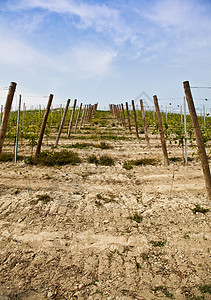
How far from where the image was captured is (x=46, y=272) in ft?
7.85

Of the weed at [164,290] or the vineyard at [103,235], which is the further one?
the vineyard at [103,235]

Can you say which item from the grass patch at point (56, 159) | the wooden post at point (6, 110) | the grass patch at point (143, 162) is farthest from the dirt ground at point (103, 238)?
the grass patch at point (143, 162)

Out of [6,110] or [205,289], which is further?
[6,110]

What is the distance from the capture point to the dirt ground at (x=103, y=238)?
2219 mm

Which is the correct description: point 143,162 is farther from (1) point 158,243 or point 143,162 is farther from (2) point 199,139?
(1) point 158,243

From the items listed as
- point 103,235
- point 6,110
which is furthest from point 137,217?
point 6,110

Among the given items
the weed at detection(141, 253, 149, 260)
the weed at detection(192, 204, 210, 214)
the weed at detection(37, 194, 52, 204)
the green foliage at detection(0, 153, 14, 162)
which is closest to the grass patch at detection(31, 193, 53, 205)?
the weed at detection(37, 194, 52, 204)

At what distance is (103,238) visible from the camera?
300 centimetres

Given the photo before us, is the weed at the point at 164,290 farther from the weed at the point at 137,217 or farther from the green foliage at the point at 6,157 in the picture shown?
the green foliage at the point at 6,157

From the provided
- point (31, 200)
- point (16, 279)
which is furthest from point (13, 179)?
point (16, 279)

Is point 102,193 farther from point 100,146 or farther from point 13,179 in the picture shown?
point 100,146

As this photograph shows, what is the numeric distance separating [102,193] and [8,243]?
7.20 ft

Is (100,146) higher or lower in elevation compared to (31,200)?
higher

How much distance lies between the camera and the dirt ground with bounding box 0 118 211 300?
2219mm
